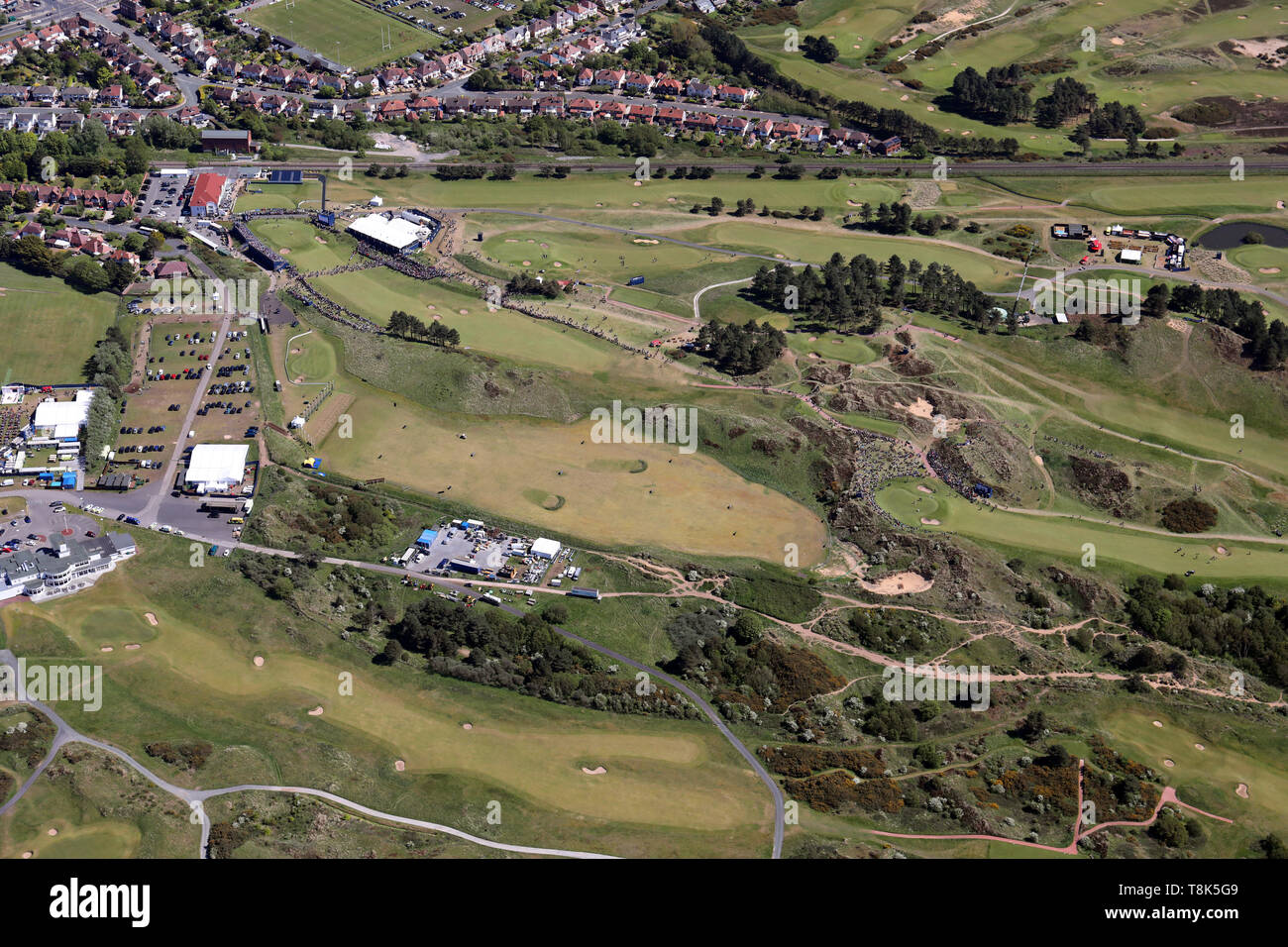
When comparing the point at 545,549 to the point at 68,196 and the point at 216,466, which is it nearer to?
the point at 216,466

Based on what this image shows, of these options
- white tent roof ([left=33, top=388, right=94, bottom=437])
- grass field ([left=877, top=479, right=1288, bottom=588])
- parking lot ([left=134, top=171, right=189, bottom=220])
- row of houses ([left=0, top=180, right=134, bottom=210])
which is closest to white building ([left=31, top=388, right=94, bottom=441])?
white tent roof ([left=33, top=388, right=94, bottom=437])

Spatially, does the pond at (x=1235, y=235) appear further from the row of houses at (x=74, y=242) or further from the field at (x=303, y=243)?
the row of houses at (x=74, y=242)

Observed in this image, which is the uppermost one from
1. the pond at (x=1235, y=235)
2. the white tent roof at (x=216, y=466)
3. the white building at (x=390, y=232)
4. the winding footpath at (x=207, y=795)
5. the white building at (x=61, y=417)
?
the pond at (x=1235, y=235)

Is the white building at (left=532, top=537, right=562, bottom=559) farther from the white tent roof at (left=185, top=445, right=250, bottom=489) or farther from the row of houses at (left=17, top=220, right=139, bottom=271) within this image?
the row of houses at (left=17, top=220, right=139, bottom=271)

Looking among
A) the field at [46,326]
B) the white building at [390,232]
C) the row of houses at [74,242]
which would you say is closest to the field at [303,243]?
the white building at [390,232]

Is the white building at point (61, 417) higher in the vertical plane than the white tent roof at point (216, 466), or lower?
higher

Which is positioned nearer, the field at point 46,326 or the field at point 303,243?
the field at point 46,326

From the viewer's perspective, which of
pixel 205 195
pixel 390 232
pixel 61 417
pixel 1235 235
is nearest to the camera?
pixel 61 417

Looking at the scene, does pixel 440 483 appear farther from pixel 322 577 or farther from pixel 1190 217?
pixel 1190 217

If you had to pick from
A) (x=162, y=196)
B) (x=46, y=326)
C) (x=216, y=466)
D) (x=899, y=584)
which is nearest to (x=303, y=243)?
(x=162, y=196)
